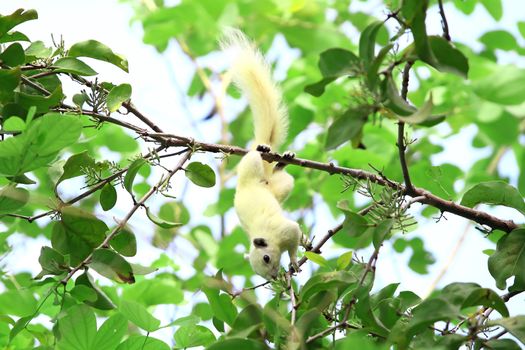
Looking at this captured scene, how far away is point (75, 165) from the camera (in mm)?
1464

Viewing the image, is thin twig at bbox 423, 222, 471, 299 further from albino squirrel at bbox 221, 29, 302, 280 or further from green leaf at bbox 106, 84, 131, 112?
green leaf at bbox 106, 84, 131, 112

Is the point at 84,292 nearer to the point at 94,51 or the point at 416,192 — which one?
the point at 94,51

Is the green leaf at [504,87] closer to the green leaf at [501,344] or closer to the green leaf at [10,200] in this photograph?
the green leaf at [501,344]

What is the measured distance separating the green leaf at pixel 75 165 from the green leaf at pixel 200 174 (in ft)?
0.70

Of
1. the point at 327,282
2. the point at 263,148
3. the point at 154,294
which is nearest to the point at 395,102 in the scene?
the point at 327,282

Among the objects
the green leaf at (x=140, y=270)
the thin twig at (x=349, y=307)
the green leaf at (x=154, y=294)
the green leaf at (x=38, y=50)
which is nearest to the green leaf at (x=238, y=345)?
the thin twig at (x=349, y=307)

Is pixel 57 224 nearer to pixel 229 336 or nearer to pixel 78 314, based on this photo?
pixel 78 314

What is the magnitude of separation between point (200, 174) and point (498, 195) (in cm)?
Answer: 59

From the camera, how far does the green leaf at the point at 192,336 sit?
1.40 metres

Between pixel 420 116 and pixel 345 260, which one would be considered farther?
pixel 345 260

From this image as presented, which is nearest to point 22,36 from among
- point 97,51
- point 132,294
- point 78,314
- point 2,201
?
point 97,51

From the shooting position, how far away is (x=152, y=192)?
1.45m

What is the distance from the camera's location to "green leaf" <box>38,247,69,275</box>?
1.34 metres

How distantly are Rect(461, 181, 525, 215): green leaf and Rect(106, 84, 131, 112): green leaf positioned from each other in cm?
69
